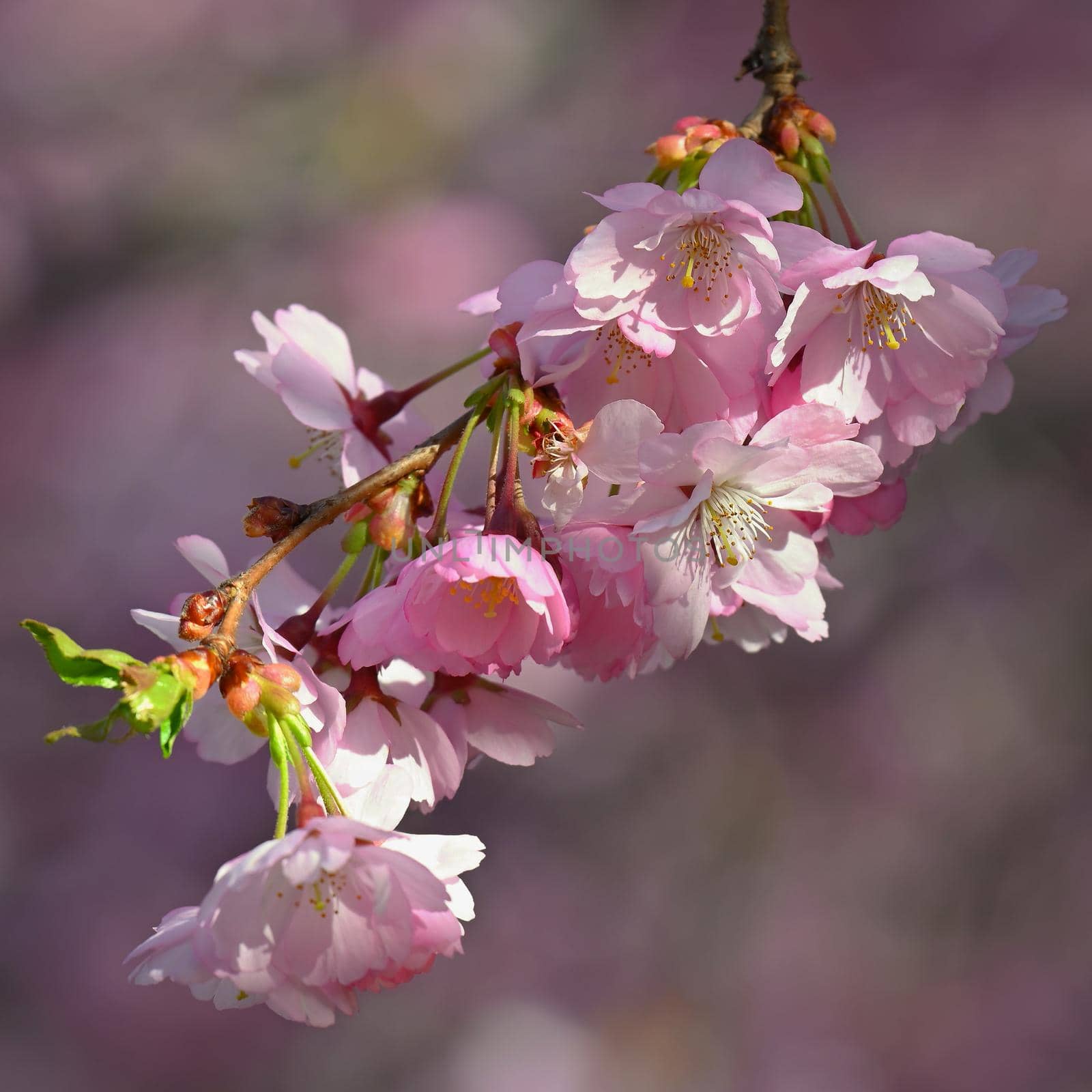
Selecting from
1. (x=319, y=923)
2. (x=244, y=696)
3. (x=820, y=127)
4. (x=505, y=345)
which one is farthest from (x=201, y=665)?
(x=820, y=127)

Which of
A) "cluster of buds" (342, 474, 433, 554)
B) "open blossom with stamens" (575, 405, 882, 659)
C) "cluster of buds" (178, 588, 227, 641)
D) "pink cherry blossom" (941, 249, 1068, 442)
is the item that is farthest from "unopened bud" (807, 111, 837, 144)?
"cluster of buds" (178, 588, 227, 641)

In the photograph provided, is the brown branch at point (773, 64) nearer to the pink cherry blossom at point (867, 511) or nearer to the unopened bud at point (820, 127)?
the unopened bud at point (820, 127)

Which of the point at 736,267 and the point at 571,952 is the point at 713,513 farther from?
the point at 571,952

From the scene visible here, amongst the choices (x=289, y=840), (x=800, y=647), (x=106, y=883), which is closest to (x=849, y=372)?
(x=289, y=840)

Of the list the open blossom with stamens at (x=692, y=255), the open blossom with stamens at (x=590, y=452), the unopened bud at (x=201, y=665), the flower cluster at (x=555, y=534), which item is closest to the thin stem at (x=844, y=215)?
→ the flower cluster at (x=555, y=534)

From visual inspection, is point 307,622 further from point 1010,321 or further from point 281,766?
point 1010,321
